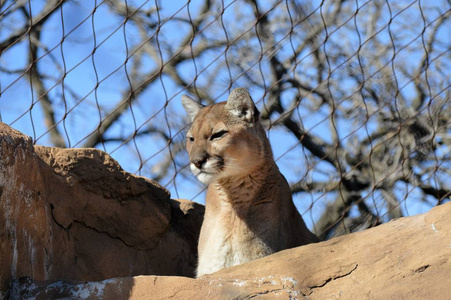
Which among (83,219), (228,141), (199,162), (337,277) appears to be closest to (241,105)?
(228,141)

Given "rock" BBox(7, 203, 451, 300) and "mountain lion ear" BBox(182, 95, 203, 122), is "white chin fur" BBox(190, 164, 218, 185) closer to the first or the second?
"mountain lion ear" BBox(182, 95, 203, 122)

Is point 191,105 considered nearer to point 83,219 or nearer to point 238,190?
point 238,190

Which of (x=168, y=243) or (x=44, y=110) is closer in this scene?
(x=168, y=243)

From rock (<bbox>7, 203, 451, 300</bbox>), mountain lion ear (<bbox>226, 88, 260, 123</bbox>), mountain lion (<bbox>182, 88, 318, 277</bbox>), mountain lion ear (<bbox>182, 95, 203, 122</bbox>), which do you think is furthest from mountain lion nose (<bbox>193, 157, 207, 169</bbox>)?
rock (<bbox>7, 203, 451, 300</bbox>)

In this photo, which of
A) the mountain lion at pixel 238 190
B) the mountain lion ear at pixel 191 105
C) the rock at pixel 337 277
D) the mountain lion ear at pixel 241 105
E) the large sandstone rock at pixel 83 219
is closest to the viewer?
the rock at pixel 337 277

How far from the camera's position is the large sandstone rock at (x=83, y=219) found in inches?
160

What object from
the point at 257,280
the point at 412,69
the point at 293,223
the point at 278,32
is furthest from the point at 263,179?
the point at 278,32

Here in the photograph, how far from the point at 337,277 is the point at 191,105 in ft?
7.58

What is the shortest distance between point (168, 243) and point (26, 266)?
189cm

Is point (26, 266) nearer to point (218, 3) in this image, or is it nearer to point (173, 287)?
point (173, 287)

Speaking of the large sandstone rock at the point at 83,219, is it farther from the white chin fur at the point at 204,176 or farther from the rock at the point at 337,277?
the white chin fur at the point at 204,176

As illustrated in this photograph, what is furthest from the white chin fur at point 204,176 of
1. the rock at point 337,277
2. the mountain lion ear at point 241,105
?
the rock at point 337,277

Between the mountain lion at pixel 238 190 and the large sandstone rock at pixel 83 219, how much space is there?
468mm

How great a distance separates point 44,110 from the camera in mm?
10625
